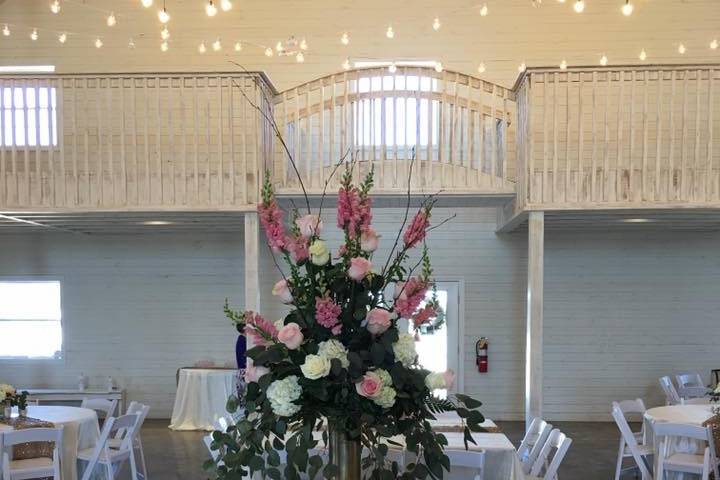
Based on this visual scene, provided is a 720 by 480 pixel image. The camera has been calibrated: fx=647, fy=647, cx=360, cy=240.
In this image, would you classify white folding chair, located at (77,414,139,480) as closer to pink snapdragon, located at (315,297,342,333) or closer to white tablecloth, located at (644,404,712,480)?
pink snapdragon, located at (315,297,342,333)

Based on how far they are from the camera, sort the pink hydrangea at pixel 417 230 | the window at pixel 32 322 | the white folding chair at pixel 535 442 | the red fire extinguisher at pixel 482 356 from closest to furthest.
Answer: the pink hydrangea at pixel 417 230 < the white folding chair at pixel 535 442 < the red fire extinguisher at pixel 482 356 < the window at pixel 32 322

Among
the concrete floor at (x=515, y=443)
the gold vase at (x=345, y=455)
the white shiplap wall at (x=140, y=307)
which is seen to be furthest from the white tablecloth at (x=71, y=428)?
the gold vase at (x=345, y=455)

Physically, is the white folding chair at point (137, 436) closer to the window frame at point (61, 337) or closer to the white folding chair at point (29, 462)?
the white folding chair at point (29, 462)

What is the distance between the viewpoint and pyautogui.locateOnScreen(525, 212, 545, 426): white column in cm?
696

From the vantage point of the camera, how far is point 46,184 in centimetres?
725

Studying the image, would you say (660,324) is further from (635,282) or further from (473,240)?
(473,240)

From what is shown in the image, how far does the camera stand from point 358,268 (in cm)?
170

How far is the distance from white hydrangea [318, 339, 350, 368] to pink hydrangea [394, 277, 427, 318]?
182 mm

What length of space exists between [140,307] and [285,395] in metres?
9.05

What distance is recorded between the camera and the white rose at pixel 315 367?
1643mm

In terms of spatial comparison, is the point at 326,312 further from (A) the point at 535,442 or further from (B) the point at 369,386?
(A) the point at 535,442

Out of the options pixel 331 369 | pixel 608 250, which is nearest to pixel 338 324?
pixel 331 369

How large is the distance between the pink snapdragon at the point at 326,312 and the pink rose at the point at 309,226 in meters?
0.20

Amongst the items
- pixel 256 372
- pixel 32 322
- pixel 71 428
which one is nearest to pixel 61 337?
pixel 32 322
